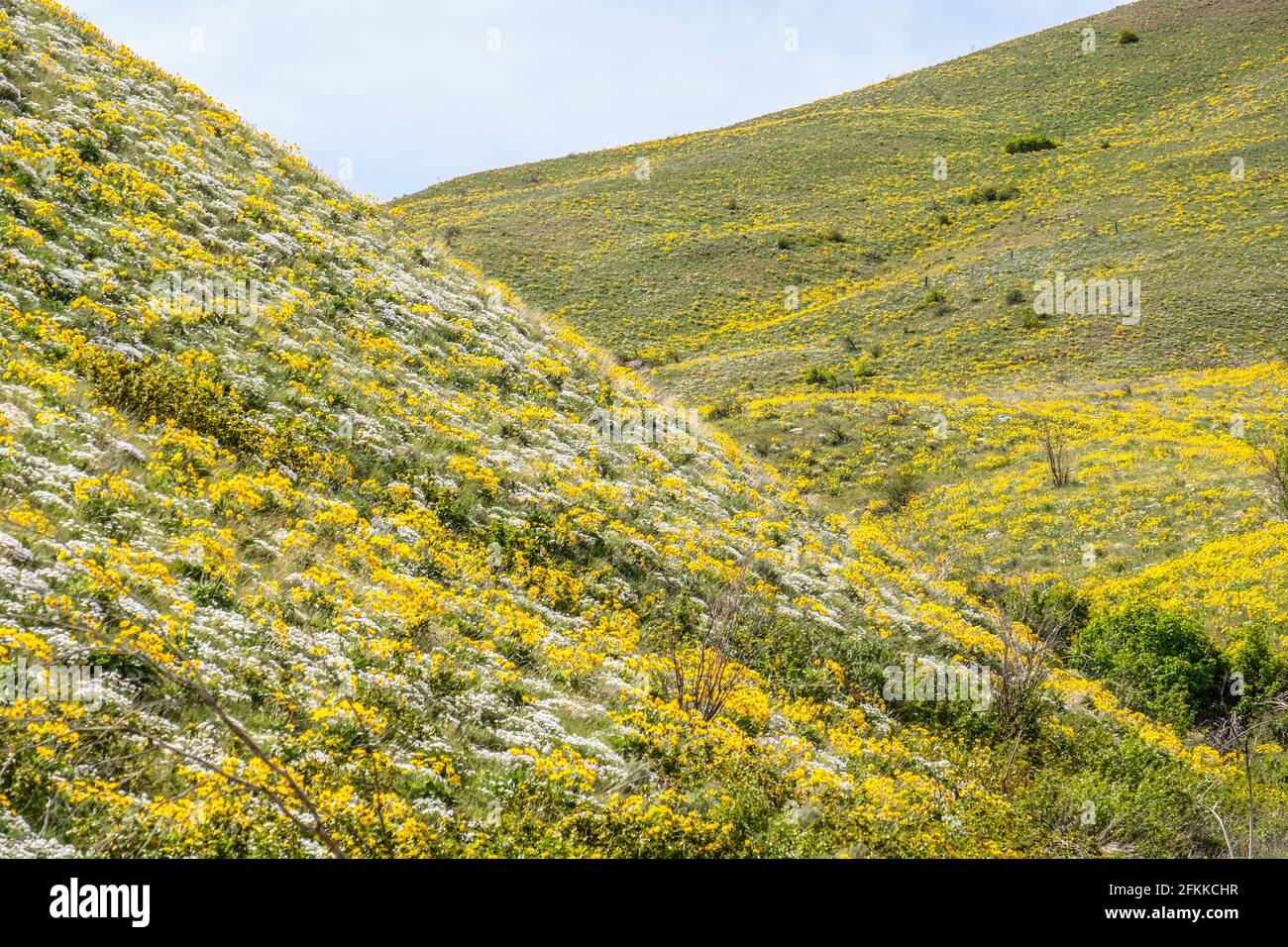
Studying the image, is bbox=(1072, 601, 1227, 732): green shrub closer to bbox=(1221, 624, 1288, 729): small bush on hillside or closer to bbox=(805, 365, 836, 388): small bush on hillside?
bbox=(1221, 624, 1288, 729): small bush on hillside

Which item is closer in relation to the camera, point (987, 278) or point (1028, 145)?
point (987, 278)

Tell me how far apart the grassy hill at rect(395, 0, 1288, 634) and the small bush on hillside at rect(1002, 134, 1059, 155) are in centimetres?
48

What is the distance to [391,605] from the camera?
907 centimetres

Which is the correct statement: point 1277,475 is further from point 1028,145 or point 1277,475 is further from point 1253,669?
point 1028,145

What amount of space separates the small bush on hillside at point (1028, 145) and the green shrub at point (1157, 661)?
5810 cm

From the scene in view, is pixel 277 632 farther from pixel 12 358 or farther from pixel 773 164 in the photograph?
pixel 773 164

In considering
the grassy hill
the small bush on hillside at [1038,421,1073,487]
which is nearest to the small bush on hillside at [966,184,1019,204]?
the grassy hill

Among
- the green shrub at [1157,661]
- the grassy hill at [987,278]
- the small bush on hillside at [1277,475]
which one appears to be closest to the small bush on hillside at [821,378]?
the grassy hill at [987,278]

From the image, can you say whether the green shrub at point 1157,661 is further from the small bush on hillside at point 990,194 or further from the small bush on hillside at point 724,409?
the small bush on hillside at point 990,194

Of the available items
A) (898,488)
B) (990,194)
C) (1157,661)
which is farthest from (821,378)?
(990,194)

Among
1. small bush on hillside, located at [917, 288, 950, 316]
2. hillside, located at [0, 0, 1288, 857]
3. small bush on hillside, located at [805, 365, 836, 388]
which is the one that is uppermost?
small bush on hillside, located at [917, 288, 950, 316]

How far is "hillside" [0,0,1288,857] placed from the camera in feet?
19.7

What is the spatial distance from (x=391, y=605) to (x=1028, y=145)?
239 feet
